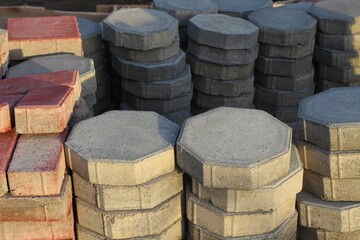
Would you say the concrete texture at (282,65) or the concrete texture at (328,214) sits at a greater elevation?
the concrete texture at (282,65)

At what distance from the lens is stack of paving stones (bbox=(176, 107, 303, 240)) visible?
4.43 meters

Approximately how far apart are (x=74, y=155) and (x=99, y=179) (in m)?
0.29

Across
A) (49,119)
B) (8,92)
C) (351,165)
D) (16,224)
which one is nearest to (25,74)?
(8,92)

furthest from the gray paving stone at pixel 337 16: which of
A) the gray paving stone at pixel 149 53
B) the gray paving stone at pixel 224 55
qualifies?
the gray paving stone at pixel 149 53

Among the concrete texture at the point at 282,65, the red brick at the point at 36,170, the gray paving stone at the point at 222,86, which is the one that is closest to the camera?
Result: the red brick at the point at 36,170

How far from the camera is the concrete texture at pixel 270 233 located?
15.6ft

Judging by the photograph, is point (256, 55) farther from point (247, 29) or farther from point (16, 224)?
point (16, 224)

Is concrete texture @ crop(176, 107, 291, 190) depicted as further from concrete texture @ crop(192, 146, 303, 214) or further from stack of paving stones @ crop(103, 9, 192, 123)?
stack of paving stones @ crop(103, 9, 192, 123)

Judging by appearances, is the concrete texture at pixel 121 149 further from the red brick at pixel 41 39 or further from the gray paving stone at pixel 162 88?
the gray paving stone at pixel 162 88

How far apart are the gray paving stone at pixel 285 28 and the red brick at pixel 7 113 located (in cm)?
382

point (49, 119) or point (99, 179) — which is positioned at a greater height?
point (49, 119)

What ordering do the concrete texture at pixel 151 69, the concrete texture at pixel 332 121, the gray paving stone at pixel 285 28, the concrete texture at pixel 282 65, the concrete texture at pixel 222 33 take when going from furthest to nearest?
1. the concrete texture at pixel 282 65
2. the gray paving stone at pixel 285 28
3. the concrete texture at pixel 222 33
4. the concrete texture at pixel 151 69
5. the concrete texture at pixel 332 121

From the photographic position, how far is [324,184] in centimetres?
498

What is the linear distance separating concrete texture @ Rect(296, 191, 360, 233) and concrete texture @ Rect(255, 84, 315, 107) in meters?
3.06
